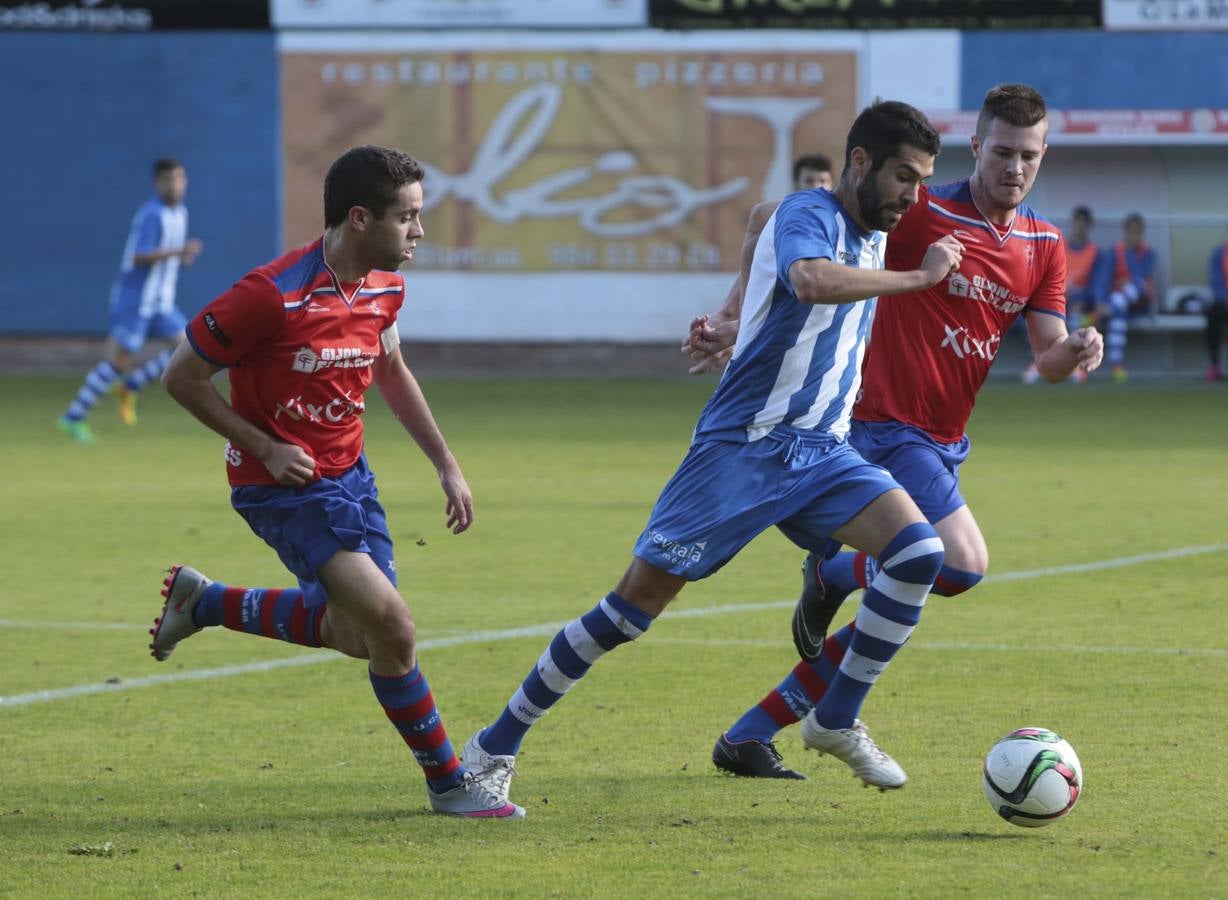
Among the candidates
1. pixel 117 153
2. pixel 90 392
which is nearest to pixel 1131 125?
pixel 117 153

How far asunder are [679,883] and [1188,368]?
23584mm

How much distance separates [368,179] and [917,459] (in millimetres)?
2037

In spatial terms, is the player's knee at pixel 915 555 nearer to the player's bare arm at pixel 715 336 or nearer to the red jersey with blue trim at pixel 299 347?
the player's bare arm at pixel 715 336

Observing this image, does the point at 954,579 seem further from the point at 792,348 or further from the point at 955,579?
the point at 792,348

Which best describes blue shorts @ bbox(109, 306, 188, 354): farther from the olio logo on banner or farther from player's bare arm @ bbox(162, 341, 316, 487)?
player's bare arm @ bbox(162, 341, 316, 487)

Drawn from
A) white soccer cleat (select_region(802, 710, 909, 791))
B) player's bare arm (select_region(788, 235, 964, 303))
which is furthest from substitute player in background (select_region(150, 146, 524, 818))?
player's bare arm (select_region(788, 235, 964, 303))

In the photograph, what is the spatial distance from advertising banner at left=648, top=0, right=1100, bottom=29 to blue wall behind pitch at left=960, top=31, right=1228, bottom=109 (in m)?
0.19

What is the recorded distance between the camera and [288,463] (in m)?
5.35

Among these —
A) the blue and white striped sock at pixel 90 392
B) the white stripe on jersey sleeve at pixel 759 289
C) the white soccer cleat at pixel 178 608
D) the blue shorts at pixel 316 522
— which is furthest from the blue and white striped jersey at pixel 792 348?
the blue and white striped sock at pixel 90 392

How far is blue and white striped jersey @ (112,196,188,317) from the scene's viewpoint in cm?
1845

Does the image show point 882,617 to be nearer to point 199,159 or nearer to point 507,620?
point 507,620

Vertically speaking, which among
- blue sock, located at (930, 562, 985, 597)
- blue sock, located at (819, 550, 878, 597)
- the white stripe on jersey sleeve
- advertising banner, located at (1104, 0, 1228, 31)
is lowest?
blue sock, located at (819, 550, 878, 597)

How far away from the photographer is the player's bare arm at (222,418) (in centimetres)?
536

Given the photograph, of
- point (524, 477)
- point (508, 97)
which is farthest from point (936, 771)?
point (508, 97)
